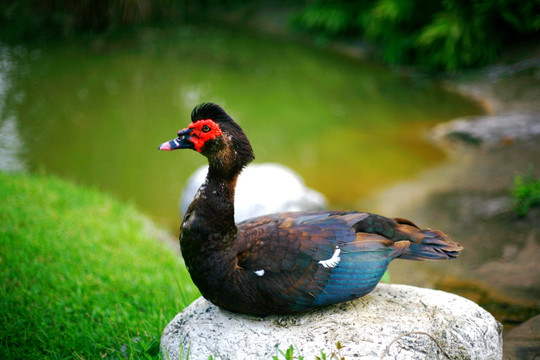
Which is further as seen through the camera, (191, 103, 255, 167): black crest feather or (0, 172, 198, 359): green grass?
(0, 172, 198, 359): green grass

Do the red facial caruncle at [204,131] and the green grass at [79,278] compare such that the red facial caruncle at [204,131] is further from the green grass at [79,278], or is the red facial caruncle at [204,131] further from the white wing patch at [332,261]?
the green grass at [79,278]

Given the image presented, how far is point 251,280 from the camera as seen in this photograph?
2500 millimetres

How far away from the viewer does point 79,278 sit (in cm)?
376

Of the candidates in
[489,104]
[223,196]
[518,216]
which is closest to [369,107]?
[489,104]

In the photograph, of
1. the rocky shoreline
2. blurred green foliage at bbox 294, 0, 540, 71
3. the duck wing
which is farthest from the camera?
blurred green foliage at bbox 294, 0, 540, 71

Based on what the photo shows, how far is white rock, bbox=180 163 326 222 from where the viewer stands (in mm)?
5016

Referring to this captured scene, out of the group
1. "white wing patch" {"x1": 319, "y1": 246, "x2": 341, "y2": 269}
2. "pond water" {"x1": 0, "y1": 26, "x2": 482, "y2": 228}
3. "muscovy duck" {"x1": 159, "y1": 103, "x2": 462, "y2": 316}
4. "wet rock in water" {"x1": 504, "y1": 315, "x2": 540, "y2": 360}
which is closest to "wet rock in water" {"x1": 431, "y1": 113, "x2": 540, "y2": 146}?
"pond water" {"x1": 0, "y1": 26, "x2": 482, "y2": 228}

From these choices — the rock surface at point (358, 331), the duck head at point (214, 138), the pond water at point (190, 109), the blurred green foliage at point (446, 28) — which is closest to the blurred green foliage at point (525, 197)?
the pond water at point (190, 109)

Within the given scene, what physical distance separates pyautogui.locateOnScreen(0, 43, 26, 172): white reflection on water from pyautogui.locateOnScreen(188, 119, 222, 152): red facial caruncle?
4.64 m

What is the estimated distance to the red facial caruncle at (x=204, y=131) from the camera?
99.2 inches

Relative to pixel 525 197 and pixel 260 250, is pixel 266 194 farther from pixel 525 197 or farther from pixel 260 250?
pixel 260 250

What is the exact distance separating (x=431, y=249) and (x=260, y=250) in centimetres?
91

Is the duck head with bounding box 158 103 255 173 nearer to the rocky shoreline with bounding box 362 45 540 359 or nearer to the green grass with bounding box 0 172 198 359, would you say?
the green grass with bounding box 0 172 198 359

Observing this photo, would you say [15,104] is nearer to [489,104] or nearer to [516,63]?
[489,104]
